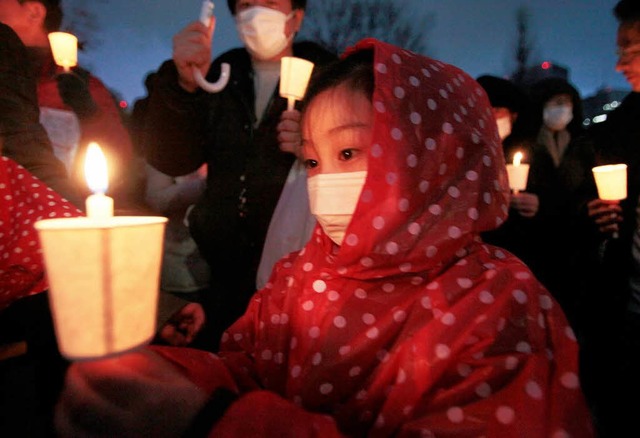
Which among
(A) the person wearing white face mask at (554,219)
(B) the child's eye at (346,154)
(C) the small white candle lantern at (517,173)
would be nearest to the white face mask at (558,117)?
(A) the person wearing white face mask at (554,219)

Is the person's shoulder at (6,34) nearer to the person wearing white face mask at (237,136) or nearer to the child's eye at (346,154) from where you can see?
the person wearing white face mask at (237,136)

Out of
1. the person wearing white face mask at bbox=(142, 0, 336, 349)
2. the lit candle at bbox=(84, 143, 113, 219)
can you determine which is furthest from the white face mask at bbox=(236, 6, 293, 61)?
the lit candle at bbox=(84, 143, 113, 219)

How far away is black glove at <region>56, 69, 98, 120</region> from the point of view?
2.83 meters

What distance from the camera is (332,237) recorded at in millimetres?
1466

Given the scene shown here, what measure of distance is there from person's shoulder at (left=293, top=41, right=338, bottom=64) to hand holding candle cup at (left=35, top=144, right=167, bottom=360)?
2.22 meters

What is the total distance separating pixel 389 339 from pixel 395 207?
0.39 m

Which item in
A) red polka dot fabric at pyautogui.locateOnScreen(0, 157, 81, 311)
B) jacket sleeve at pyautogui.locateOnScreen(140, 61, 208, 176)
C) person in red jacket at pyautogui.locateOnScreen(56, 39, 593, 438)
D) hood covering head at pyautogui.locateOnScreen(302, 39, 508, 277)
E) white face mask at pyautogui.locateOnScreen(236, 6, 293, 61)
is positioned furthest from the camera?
white face mask at pyautogui.locateOnScreen(236, 6, 293, 61)

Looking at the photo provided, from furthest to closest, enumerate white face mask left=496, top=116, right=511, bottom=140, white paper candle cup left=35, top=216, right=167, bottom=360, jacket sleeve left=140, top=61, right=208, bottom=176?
white face mask left=496, top=116, right=511, bottom=140
jacket sleeve left=140, top=61, right=208, bottom=176
white paper candle cup left=35, top=216, right=167, bottom=360

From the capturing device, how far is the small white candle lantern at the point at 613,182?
266cm

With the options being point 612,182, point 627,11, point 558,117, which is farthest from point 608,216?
point 558,117

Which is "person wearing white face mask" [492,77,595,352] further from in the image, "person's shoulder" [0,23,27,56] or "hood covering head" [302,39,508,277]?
"person's shoulder" [0,23,27,56]

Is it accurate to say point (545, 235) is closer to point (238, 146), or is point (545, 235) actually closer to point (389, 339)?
point (238, 146)

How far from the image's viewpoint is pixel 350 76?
58.6 inches

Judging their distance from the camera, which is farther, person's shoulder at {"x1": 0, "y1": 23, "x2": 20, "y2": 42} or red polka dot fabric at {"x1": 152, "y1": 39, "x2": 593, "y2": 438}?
person's shoulder at {"x1": 0, "y1": 23, "x2": 20, "y2": 42}
